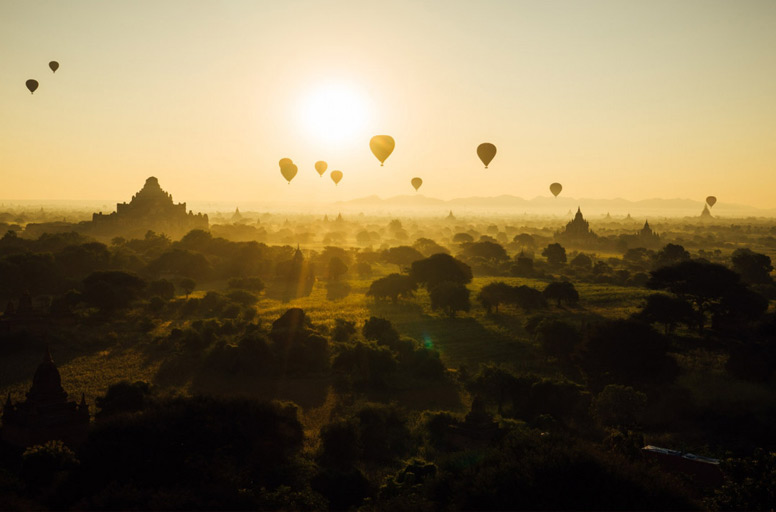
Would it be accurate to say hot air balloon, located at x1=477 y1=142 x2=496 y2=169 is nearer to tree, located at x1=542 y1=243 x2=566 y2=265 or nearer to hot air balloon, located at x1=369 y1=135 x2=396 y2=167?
hot air balloon, located at x1=369 y1=135 x2=396 y2=167

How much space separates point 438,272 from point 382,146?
1947cm

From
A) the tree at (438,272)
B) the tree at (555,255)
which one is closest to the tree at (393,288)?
the tree at (438,272)

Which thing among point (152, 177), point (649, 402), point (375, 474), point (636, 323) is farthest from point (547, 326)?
point (152, 177)

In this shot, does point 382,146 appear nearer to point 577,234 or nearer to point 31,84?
point 31,84

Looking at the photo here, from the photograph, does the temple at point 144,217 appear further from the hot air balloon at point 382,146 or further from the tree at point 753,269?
the tree at point 753,269

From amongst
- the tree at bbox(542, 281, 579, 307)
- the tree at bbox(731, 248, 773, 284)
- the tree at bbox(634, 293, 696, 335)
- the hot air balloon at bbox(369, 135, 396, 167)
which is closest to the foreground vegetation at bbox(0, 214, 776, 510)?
the tree at bbox(634, 293, 696, 335)

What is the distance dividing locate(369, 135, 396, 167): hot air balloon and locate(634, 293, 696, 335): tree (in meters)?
37.9

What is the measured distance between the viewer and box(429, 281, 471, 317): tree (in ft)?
167

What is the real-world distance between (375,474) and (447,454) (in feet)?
10.3

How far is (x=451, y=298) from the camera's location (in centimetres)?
5119

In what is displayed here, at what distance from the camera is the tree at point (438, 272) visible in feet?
200

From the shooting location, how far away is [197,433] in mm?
20422

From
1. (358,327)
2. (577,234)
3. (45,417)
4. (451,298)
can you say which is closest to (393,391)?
(358,327)

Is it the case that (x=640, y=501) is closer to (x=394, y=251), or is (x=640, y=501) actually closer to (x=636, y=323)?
(x=636, y=323)
